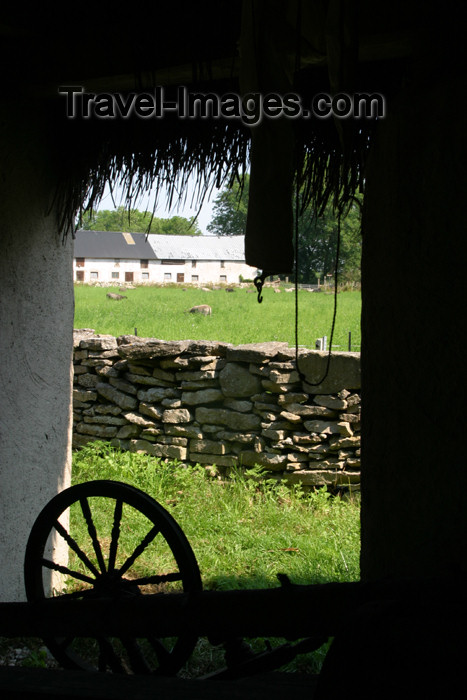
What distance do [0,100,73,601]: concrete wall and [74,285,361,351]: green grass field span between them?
5.46m

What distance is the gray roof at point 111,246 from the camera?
41594 millimetres

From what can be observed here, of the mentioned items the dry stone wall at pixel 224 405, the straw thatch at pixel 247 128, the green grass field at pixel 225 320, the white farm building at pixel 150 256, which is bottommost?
the dry stone wall at pixel 224 405

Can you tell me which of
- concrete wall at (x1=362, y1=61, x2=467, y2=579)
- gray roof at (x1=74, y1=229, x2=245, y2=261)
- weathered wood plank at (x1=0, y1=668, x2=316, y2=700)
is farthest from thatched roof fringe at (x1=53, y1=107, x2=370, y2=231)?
gray roof at (x1=74, y1=229, x2=245, y2=261)

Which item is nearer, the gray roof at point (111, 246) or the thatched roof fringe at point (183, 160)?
the thatched roof fringe at point (183, 160)

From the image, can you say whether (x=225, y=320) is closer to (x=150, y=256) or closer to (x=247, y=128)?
(x=247, y=128)

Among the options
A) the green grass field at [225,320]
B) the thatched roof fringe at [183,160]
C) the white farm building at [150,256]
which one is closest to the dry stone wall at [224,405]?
the thatched roof fringe at [183,160]

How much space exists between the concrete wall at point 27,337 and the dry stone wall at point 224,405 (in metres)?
2.17

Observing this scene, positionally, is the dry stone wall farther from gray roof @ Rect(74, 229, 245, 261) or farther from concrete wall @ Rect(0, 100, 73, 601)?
gray roof @ Rect(74, 229, 245, 261)

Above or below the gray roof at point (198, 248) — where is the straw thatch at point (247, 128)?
below

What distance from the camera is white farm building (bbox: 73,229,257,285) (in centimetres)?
4000

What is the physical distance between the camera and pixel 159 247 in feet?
141

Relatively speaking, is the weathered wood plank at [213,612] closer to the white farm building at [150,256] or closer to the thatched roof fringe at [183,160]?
the thatched roof fringe at [183,160]

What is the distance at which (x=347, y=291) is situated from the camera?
22.0 meters

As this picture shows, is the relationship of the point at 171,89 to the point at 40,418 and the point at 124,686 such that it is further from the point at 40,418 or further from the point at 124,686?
the point at 124,686
